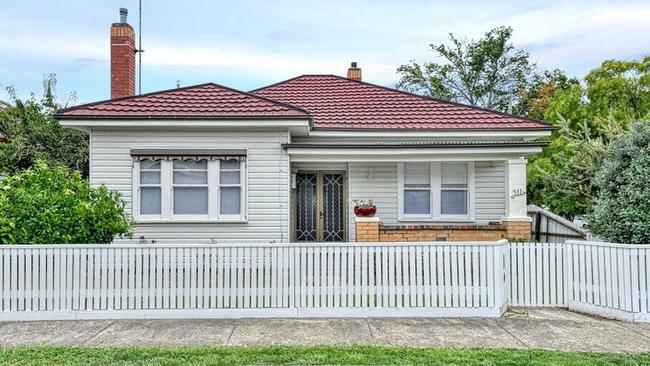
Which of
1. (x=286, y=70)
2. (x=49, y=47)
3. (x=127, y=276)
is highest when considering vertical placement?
(x=286, y=70)

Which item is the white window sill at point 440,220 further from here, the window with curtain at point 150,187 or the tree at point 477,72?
the tree at point 477,72

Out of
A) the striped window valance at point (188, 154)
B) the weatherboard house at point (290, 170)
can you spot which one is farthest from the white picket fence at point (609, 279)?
the striped window valance at point (188, 154)

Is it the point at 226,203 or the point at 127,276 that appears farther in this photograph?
the point at 226,203

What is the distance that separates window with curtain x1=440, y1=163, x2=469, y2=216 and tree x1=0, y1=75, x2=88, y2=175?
12.2 metres

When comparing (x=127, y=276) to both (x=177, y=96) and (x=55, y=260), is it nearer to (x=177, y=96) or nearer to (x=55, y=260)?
(x=55, y=260)

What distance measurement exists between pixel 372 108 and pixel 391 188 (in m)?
2.83

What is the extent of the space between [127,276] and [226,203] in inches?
176

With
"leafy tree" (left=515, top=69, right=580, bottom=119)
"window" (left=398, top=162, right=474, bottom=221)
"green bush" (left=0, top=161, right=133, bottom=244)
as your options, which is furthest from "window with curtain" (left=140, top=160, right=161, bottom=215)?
"leafy tree" (left=515, top=69, right=580, bottom=119)

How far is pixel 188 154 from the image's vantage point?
37.4ft

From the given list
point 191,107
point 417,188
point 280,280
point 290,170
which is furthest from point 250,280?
point 417,188

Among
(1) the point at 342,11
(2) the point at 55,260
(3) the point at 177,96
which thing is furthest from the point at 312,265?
(1) the point at 342,11

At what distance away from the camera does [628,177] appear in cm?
795

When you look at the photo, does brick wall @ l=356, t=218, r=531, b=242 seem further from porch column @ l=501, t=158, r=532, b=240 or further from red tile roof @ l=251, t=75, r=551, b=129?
red tile roof @ l=251, t=75, r=551, b=129

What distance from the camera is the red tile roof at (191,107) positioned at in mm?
11055
